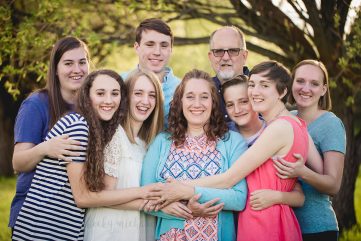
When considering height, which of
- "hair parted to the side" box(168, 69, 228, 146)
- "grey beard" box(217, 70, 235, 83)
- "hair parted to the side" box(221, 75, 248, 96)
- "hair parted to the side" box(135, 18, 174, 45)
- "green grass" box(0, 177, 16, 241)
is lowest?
"green grass" box(0, 177, 16, 241)

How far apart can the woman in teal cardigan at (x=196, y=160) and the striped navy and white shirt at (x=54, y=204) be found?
0.56 m

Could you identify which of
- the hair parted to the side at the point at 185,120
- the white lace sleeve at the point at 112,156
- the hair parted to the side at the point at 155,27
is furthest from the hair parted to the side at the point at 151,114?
the hair parted to the side at the point at 155,27

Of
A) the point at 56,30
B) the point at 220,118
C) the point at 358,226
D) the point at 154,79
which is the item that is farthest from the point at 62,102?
the point at 358,226

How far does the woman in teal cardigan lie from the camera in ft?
14.9

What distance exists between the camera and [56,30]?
27.6 feet

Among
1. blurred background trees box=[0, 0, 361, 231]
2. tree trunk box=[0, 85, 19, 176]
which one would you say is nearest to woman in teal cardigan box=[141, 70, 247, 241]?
blurred background trees box=[0, 0, 361, 231]

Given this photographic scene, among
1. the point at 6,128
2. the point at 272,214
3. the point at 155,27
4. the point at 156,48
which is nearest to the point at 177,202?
the point at 272,214

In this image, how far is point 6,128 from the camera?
1497 centimetres

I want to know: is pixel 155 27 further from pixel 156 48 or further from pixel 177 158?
pixel 177 158

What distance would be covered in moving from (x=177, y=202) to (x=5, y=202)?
7826mm

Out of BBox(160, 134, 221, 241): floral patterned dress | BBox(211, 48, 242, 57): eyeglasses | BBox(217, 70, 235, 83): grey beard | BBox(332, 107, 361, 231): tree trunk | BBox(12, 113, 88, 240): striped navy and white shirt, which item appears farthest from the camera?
BBox(332, 107, 361, 231): tree trunk

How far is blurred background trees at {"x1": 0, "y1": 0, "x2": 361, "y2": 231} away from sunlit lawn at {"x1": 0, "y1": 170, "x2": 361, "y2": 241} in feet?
1.21

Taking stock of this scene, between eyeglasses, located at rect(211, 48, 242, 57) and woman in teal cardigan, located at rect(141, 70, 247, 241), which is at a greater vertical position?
eyeglasses, located at rect(211, 48, 242, 57)

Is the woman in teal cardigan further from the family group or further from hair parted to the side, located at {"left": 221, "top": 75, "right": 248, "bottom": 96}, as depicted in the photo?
hair parted to the side, located at {"left": 221, "top": 75, "right": 248, "bottom": 96}
